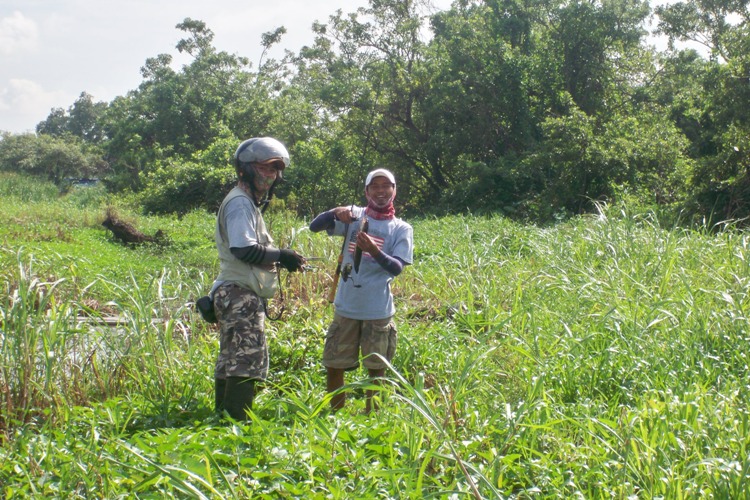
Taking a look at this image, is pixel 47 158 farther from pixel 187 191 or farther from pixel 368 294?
pixel 368 294

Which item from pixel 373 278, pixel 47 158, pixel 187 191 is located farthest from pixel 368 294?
pixel 47 158

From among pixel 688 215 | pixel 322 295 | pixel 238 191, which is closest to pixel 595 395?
pixel 238 191

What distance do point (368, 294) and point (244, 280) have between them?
70 centimetres

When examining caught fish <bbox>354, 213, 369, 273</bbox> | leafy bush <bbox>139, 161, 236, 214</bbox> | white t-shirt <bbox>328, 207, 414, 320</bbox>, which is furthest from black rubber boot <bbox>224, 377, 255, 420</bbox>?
leafy bush <bbox>139, 161, 236, 214</bbox>

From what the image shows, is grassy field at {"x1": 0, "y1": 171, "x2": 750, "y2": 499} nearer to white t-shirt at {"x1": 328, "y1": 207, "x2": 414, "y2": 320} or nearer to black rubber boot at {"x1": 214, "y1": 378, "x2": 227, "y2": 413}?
black rubber boot at {"x1": 214, "y1": 378, "x2": 227, "y2": 413}

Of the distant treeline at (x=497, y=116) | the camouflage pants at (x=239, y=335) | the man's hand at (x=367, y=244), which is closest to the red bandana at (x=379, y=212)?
the man's hand at (x=367, y=244)

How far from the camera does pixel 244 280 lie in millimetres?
3625

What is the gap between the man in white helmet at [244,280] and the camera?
3561 millimetres

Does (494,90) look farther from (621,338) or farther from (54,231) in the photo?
(621,338)

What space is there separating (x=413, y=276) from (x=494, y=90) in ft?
44.1

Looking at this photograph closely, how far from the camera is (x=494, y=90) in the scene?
19969mm

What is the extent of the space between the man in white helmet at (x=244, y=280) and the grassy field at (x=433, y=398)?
0.17m

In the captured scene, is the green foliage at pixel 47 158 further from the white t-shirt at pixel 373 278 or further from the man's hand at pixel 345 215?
the white t-shirt at pixel 373 278

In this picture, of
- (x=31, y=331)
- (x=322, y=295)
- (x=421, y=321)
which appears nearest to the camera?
(x=31, y=331)
